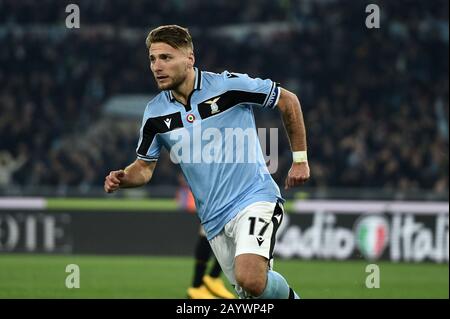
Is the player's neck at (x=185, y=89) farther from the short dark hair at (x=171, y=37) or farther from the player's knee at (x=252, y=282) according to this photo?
the player's knee at (x=252, y=282)

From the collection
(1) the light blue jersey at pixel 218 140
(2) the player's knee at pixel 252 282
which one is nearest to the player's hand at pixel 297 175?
(1) the light blue jersey at pixel 218 140

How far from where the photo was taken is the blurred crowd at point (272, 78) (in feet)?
59.1

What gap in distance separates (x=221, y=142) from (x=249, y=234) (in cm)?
67

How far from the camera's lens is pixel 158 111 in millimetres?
6566

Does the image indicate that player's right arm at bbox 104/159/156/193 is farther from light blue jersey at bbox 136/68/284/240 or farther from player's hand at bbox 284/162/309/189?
player's hand at bbox 284/162/309/189

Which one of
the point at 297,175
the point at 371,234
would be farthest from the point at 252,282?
the point at 371,234

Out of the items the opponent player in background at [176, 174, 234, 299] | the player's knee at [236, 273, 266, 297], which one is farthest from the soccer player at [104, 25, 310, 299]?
the opponent player in background at [176, 174, 234, 299]

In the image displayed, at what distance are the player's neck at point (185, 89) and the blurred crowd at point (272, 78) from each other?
34.9ft

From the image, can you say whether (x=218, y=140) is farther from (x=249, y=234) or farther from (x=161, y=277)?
(x=161, y=277)

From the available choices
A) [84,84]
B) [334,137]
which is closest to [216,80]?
[334,137]

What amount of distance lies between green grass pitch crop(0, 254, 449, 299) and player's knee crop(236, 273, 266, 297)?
4.07 m

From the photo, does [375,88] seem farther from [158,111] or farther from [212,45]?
[158,111]

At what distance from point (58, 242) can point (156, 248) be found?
1.57 m

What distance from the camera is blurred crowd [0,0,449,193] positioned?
59.1ft
